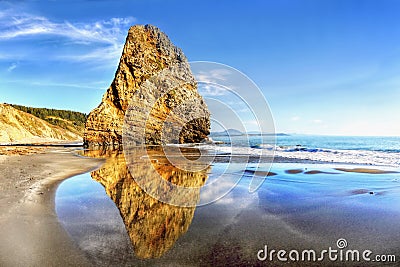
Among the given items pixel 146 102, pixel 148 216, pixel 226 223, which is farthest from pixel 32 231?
pixel 146 102

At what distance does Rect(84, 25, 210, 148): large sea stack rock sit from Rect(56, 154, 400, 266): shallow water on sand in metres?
27.6

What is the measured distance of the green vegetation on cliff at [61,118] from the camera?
95.8 metres

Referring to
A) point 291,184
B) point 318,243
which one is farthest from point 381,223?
point 291,184

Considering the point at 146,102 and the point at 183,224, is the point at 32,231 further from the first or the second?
the point at 146,102

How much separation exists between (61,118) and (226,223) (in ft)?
380

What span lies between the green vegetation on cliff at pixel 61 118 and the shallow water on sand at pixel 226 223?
98417mm

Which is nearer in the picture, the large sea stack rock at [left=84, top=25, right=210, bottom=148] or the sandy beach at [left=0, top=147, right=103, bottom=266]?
the sandy beach at [left=0, top=147, right=103, bottom=266]

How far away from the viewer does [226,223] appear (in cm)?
498

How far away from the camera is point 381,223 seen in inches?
195

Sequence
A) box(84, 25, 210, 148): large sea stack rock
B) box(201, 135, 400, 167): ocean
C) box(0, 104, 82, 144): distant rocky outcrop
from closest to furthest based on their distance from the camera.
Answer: box(201, 135, 400, 167): ocean < box(84, 25, 210, 148): large sea stack rock < box(0, 104, 82, 144): distant rocky outcrop

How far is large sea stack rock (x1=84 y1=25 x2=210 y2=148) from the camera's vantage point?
115ft

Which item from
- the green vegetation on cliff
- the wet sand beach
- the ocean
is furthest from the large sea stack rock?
the green vegetation on cliff

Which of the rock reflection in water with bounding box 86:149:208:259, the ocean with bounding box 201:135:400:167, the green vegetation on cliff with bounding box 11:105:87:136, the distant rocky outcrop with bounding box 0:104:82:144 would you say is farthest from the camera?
the green vegetation on cliff with bounding box 11:105:87:136

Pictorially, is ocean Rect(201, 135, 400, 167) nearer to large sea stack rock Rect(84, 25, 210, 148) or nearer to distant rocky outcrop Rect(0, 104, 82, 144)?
large sea stack rock Rect(84, 25, 210, 148)
